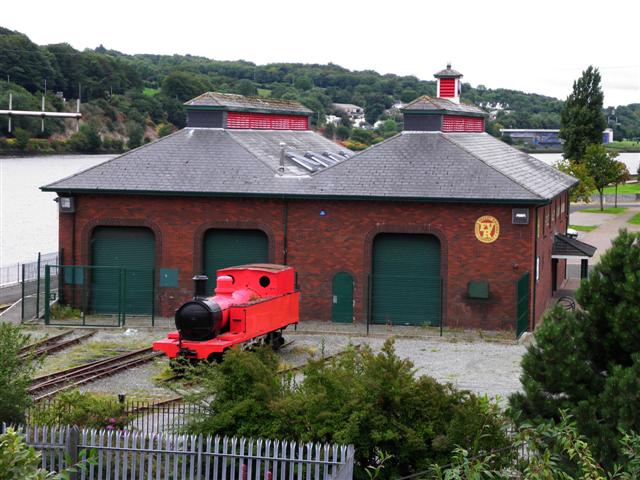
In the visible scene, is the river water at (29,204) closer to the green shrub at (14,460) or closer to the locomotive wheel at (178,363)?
the locomotive wheel at (178,363)

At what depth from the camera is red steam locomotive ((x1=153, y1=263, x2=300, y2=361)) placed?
1032 inches

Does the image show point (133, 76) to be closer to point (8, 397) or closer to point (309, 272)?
point (309, 272)

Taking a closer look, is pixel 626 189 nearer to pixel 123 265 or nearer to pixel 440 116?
pixel 440 116

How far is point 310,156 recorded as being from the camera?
4394 centimetres

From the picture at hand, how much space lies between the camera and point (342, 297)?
35.6 metres

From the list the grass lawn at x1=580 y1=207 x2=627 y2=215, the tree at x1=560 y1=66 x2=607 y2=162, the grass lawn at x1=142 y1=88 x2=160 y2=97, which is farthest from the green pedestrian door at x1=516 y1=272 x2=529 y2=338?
the tree at x1=560 y1=66 x2=607 y2=162

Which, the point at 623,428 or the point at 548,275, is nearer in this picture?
the point at 623,428

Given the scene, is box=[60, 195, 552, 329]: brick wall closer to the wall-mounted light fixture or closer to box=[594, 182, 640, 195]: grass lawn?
the wall-mounted light fixture

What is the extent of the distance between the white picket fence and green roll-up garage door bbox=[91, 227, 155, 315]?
21.3m

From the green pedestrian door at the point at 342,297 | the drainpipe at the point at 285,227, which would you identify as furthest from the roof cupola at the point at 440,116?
the green pedestrian door at the point at 342,297

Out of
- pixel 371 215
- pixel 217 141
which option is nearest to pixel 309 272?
pixel 371 215

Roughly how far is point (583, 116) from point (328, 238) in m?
57.7

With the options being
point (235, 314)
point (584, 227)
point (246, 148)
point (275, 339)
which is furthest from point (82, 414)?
point (584, 227)

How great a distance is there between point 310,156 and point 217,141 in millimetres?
5884
